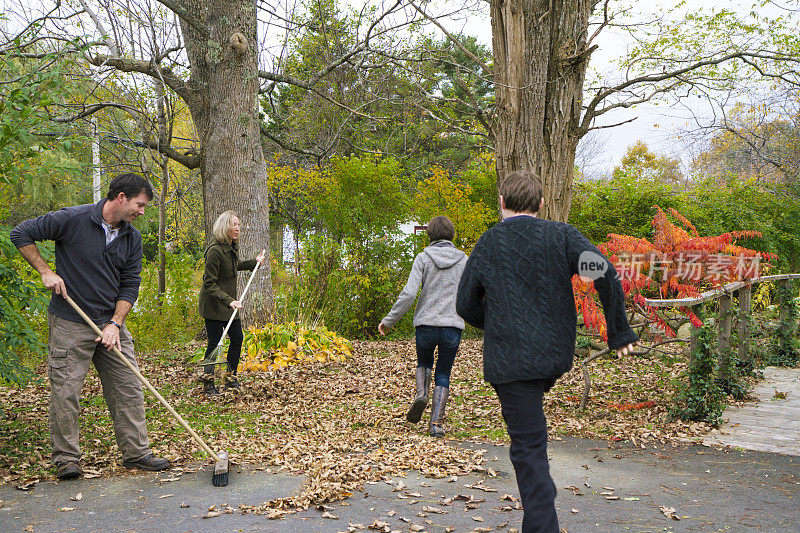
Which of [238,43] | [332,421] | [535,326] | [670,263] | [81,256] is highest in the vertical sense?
[238,43]

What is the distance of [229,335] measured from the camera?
693 centimetres

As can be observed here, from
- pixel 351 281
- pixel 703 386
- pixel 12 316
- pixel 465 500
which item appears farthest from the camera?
pixel 351 281

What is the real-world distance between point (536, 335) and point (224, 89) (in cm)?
772

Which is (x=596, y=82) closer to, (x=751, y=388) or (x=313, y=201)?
(x=313, y=201)

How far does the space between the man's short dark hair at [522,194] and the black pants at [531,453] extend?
35.1 inches

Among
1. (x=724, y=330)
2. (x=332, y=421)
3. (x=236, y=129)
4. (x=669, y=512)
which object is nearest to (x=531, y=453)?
(x=669, y=512)

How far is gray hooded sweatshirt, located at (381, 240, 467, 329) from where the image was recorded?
17.8 ft

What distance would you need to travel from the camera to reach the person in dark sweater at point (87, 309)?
14.4 ft

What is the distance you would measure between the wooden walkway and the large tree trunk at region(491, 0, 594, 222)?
115 inches

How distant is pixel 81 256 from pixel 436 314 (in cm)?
288

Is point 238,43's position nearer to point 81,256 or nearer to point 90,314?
point 81,256

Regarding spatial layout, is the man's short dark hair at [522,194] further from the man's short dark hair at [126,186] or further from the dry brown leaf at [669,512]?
the man's short dark hair at [126,186]

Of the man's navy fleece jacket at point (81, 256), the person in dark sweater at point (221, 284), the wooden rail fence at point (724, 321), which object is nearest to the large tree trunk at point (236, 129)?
the person in dark sweater at point (221, 284)

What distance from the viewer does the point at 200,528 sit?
3.57 meters
